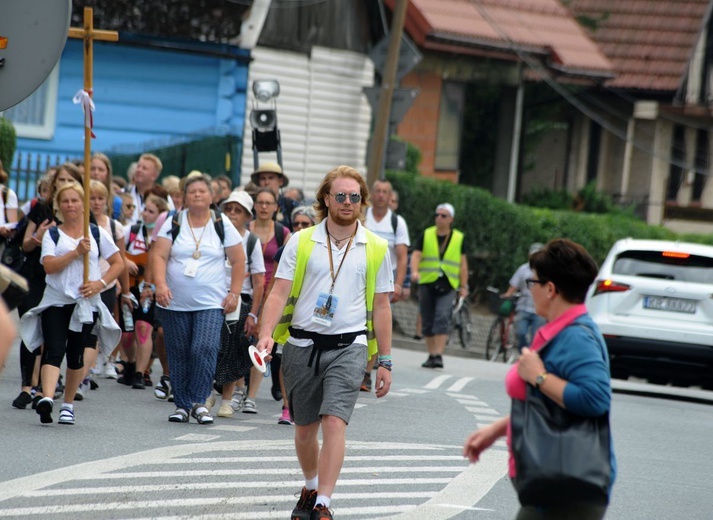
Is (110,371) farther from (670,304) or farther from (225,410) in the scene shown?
(670,304)

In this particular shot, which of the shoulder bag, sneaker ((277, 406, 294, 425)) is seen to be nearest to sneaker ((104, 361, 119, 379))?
sneaker ((277, 406, 294, 425))

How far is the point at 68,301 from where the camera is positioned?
32.5ft

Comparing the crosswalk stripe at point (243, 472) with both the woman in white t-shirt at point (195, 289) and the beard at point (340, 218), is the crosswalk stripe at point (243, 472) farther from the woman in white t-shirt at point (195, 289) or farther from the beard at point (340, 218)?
the woman in white t-shirt at point (195, 289)

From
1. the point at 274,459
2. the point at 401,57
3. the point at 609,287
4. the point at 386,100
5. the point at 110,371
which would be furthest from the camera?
the point at 401,57

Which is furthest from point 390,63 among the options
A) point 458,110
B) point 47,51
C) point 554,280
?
point 554,280

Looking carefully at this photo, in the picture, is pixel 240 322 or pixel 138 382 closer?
pixel 240 322

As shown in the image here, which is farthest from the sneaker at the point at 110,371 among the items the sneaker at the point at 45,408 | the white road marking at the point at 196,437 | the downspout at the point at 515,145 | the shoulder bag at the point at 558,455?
the downspout at the point at 515,145

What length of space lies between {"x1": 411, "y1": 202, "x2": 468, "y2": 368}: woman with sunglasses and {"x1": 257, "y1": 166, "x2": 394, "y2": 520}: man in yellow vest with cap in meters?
8.99

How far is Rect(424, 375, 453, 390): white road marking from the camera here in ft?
47.2

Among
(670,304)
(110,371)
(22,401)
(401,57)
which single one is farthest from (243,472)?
(401,57)

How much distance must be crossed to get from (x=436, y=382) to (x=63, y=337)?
5.95 meters

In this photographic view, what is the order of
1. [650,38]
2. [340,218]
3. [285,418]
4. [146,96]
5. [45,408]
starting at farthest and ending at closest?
[650,38], [146,96], [285,418], [45,408], [340,218]

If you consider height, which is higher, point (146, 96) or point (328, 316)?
point (146, 96)

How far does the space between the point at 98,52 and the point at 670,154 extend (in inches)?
856
